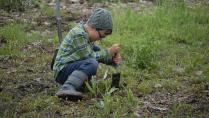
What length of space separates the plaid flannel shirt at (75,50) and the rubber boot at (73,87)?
0.76ft

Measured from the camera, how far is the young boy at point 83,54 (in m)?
5.90

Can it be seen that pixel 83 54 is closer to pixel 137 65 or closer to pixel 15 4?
pixel 137 65

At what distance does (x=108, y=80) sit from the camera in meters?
6.45

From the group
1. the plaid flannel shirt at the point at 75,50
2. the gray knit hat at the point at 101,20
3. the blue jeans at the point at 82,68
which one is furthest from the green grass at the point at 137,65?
the gray knit hat at the point at 101,20

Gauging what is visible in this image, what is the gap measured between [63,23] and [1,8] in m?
1.71

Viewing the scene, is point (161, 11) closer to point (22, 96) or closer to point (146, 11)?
point (146, 11)

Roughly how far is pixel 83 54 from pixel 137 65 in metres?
1.14

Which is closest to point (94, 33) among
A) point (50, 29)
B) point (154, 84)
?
point (154, 84)

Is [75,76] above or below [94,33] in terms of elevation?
below

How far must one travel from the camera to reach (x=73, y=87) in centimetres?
582

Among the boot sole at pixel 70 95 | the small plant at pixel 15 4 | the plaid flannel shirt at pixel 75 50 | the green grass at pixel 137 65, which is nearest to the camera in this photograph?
the green grass at pixel 137 65

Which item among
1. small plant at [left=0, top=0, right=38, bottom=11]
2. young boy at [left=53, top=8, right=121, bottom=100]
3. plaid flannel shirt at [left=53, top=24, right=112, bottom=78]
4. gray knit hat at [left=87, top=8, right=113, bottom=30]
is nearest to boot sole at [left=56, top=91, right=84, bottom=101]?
young boy at [left=53, top=8, right=121, bottom=100]

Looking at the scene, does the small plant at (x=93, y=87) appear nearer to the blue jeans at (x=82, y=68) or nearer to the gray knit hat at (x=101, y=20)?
the blue jeans at (x=82, y=68)

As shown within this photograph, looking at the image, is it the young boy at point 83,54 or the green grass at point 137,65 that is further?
the young boy at point 83,54
